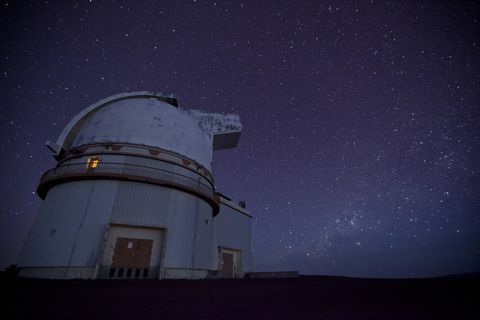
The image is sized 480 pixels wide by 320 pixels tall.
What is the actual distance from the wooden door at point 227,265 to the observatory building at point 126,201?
1463mm

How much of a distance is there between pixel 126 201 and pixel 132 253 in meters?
2.96

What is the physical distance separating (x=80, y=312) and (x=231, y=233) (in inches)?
707

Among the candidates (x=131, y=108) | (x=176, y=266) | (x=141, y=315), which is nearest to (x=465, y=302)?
(x=141, y=315)

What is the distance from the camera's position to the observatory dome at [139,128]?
16031 millimetres

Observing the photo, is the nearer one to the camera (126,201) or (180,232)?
(126,201)

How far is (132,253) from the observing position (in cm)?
1341

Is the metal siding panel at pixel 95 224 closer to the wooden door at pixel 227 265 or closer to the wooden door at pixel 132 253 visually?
the wooden door at pixel 132 253

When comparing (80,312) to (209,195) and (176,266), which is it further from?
(209,195)

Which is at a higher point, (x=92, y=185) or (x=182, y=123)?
(x=182, y=123)

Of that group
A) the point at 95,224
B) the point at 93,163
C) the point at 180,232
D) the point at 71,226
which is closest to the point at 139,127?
the point at 93,163

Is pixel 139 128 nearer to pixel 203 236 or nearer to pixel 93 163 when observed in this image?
pixel 93 163

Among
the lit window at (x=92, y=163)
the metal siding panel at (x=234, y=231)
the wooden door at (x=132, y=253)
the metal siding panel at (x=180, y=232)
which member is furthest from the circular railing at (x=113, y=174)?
the metal siding panel at (x=234, y=231)

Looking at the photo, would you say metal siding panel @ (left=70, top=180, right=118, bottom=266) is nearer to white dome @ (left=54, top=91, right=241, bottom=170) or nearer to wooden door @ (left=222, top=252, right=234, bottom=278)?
white dome @ (left=54, top=91, right=241, bottom=170)

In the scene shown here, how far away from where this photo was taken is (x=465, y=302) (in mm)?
5688
